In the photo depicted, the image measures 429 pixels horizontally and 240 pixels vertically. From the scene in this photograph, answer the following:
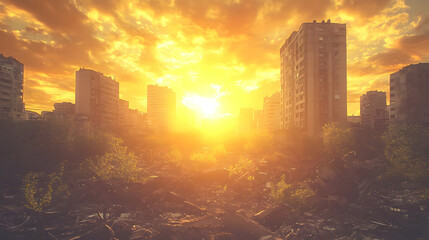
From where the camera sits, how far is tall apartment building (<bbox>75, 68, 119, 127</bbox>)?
2741 inches

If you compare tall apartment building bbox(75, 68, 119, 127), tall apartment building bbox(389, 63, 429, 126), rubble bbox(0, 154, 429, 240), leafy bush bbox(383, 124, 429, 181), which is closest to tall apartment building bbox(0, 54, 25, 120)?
tall apartment building bbox(75, 68, 119, 127)

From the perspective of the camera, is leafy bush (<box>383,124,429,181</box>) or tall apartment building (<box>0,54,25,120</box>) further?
tall apartment building (<box>0,54,25,120</box>)

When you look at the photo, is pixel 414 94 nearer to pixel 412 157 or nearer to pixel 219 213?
pixel 412 157

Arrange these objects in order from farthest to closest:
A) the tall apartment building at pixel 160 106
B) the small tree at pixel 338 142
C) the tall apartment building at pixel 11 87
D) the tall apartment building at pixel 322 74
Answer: the tall apartment building at pixel 160 106 → the tall apartment building at pixel 11 87 → the tall apartment building at pixel 322 74 → the small tree at pixel 338 142

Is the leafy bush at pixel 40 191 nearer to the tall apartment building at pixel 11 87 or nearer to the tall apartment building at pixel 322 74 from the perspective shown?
the tall apartment building at pixel 322 74

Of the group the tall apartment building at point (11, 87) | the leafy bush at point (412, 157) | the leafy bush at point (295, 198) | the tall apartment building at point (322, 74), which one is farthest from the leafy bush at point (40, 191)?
the tall apartment building at point (11, 87)

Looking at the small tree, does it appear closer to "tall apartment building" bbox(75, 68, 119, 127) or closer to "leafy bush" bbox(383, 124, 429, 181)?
"leafy bush" bbox(383, 124, 429, 181)

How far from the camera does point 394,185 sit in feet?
43.2

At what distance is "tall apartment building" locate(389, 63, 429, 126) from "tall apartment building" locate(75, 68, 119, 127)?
91224mm

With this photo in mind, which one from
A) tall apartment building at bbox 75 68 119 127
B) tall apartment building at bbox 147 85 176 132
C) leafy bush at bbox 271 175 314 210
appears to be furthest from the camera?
tall apartment building at bbox 147 85 176 132

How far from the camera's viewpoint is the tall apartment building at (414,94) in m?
46.5

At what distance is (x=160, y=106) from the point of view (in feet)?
490

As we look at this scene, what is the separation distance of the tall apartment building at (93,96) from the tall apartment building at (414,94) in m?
91.2

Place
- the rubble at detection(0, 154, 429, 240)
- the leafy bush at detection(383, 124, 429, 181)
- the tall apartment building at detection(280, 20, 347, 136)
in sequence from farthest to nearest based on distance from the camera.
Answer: the tall apartment building at detection(280, 20, 347, 136), the leafy bush at detection(383, 124, 429, 181), the rubble at detection(0, 154, 429, 240)
